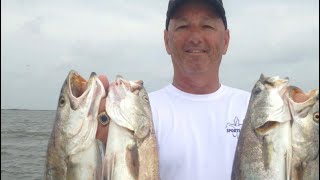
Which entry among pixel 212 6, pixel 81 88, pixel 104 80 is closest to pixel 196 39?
pixel 212 6

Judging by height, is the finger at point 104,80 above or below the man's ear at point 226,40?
below

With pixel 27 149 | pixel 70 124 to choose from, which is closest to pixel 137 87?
pixel 70 124

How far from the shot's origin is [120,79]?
461cm

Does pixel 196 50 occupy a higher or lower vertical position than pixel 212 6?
lower

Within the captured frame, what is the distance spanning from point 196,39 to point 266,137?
5.91 feet

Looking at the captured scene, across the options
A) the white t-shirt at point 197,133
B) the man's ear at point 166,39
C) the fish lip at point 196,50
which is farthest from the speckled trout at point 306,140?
the man's ear at point 166,39

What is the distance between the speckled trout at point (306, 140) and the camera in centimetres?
414

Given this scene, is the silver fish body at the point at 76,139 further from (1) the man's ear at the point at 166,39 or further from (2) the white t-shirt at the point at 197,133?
(1) the man's ear at the point at 166,39

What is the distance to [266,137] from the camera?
4254mm

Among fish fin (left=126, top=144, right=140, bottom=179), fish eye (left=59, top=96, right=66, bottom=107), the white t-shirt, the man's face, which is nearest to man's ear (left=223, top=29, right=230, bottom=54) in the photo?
the man's face

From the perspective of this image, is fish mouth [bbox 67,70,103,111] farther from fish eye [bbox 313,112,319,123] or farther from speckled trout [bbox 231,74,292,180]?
fish eye [bbox 313,112,319,123]

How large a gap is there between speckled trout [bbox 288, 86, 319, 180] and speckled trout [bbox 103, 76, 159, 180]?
128cm

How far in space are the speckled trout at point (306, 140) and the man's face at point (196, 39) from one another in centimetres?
172

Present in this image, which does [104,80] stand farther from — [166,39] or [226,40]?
[226,40]
